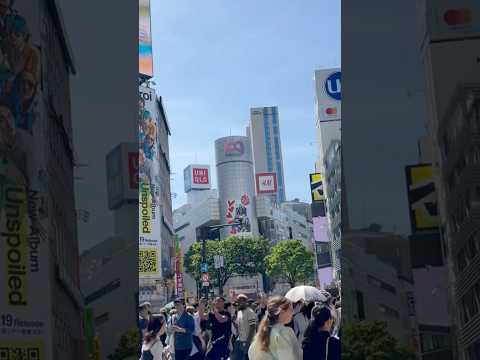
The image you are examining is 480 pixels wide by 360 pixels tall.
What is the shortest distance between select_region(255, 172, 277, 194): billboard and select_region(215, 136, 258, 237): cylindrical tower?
1.59 m

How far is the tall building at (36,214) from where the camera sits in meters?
1.91

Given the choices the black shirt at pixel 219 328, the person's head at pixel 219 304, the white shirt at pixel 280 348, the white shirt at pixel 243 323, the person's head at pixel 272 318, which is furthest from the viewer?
the black shirt at pixel 219 328

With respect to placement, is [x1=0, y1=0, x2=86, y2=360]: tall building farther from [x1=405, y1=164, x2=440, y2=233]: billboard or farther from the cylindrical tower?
the cylindrical tower

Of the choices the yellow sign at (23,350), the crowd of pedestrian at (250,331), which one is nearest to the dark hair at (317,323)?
the crowd of pedestrian at (250,331)

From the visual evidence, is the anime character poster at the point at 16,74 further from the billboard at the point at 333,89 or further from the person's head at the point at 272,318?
the person's head at the point at 272,318

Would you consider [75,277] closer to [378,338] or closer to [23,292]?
[23,292]

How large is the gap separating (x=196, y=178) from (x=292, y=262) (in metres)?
77.2

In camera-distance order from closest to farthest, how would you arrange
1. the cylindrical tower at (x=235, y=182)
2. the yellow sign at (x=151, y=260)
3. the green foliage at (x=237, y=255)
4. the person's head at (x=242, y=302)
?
1. the person's head at (x=242, y=302)
2. the yellow sign at (x=151, y=260)
3. the green foliage at (x=237, y=255)
4. the cylindrical tower at (x=235, y=182)

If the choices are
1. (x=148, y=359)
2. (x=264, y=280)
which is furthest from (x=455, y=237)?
(x=264, y=280)

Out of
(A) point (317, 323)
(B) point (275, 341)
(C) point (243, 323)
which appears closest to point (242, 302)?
(C) point (243, 323)

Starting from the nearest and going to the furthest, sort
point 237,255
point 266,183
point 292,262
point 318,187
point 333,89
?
1. point 333,89
2. point 318,187
3. point 292,262
4. point 237,255
5. point 266,183

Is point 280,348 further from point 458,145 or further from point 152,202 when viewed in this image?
point 152,202

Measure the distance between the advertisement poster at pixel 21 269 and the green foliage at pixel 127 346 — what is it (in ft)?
0.75

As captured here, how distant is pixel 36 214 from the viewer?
198 cm
